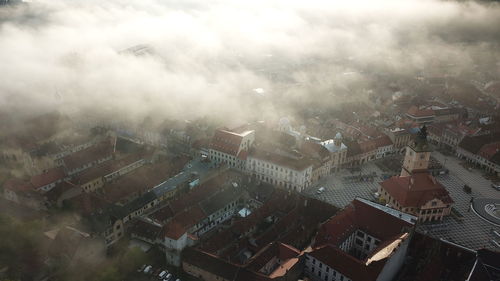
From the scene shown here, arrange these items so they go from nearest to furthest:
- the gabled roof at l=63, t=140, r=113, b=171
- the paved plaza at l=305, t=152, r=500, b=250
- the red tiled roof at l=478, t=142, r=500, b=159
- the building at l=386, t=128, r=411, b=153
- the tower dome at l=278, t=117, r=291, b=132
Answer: the paved plaza at l=305, t=152, r=500, b=250, the gabled roof at l=63, t=140, r=113, b=171, the red tiled roof at l=478, t=142, r=500, b=159, the building at l=386, t=128, r=411, b=153, the tower dome at l=278, t=117, r=291, b=132

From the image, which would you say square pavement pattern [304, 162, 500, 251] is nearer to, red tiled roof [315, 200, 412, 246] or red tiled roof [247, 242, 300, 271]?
red tiled roof [315, 200, 412, 246]

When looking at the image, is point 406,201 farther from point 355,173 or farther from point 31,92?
point 31,92

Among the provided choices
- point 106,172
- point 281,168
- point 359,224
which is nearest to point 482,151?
point 281,168

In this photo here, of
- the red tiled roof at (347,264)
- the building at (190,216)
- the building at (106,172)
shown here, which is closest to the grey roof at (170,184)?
the building at (190,216)

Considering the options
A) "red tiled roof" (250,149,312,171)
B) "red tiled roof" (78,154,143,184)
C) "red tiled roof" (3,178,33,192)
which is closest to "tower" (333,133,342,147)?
"red tiled roof" (250,149,312,171)

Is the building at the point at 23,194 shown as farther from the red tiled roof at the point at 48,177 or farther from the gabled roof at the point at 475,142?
the gabled roof at the point at 475,142

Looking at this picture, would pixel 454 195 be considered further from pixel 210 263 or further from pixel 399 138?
pixel 210 263

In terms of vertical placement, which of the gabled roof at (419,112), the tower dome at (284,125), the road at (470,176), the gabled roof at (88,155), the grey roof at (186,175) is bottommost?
the road at (470,176)
